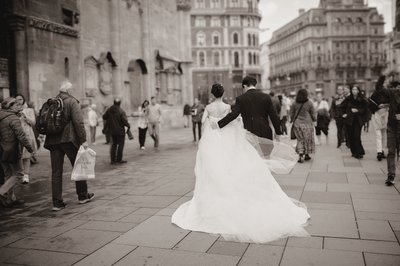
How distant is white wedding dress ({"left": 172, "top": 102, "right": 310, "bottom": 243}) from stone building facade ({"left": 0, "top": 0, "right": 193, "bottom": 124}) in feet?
35.4

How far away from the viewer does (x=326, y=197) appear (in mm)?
6691

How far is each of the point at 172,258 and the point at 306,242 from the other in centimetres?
153

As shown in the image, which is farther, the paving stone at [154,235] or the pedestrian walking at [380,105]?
the pedestrian walking at [380,105]

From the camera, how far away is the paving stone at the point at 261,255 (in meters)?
4.02

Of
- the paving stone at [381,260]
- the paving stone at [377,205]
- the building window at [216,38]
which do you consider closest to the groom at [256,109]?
the paving stone at [377,205]

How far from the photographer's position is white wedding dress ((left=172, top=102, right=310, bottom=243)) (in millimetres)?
4953

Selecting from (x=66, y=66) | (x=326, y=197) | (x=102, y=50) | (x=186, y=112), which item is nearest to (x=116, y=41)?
(x=102, y=50)

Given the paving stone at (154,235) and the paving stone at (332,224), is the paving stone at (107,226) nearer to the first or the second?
the paving stone at (154,235)

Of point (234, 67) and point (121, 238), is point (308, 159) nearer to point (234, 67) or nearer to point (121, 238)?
point (121, 238)

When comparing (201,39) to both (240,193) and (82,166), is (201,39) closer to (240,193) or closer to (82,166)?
Answer: (82,166)

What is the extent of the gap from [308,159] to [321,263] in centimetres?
752

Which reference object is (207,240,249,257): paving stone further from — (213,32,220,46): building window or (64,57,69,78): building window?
(213,32,220,46): building window

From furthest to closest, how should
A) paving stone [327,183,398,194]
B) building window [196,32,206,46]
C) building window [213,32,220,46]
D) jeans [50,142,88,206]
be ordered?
building window [213,32,220,46] → building window [196,32,206,46] → paving stone [327,183,398,194] → jeans [50,142,88,206]

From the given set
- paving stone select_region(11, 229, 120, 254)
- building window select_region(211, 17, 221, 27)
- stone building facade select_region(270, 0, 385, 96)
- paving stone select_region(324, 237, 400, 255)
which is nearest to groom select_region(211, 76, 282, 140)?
paving stone select_region(324, 237, 400, 255)
